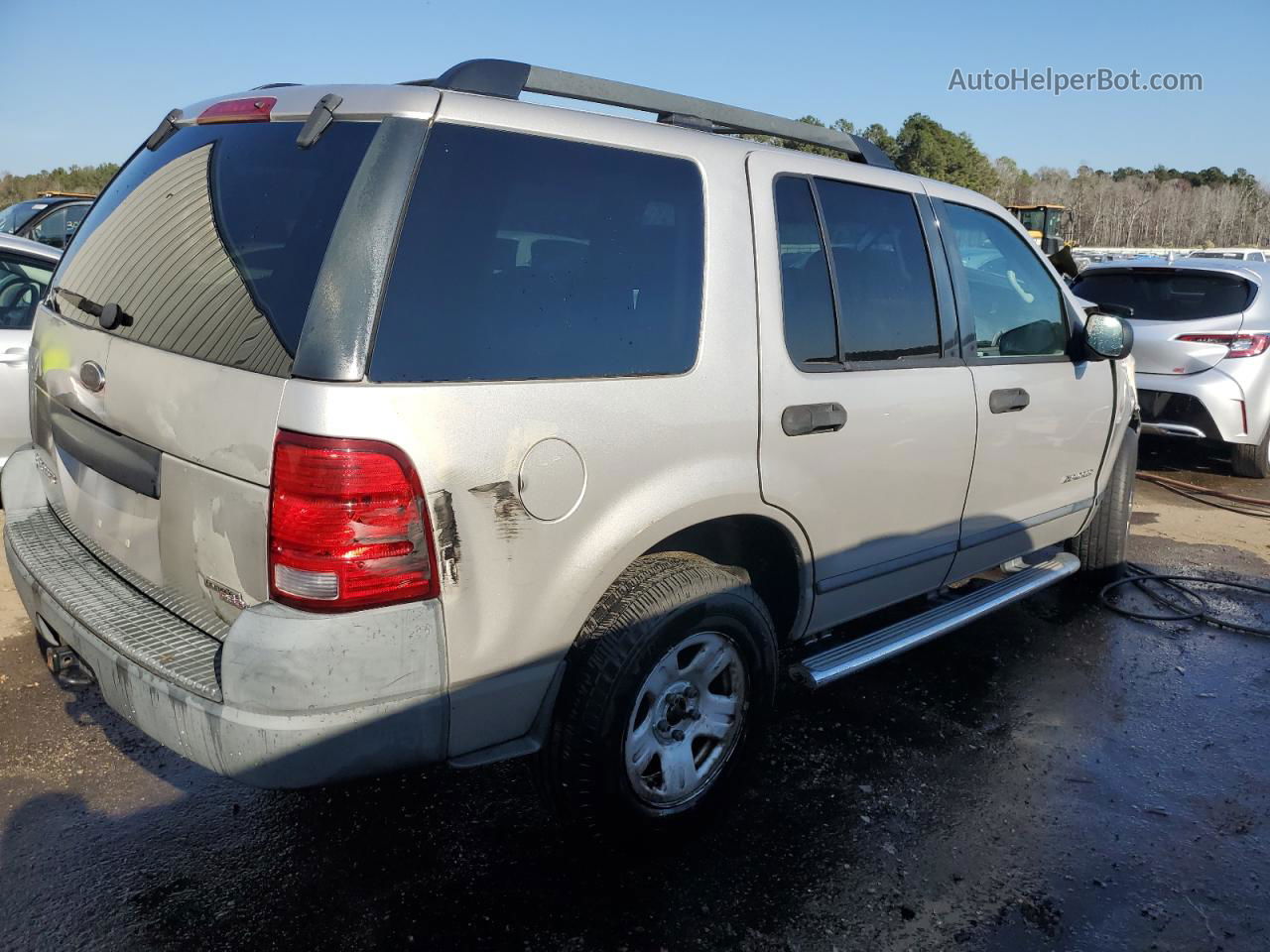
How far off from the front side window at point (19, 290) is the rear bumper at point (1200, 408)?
24.1 ft

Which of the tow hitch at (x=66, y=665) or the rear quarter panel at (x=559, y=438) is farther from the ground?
the rear quarter panel at (x=559, y=438)

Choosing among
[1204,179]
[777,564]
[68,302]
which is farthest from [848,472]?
[1204,179]

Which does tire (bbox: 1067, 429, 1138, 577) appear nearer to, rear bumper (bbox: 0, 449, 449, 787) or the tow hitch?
rear bumper (bbox: 0, 449, 449, 787)

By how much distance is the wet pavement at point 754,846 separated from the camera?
2.41 m

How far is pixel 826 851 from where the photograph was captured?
2.76 metres

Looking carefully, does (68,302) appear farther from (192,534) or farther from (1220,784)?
(1220,784)

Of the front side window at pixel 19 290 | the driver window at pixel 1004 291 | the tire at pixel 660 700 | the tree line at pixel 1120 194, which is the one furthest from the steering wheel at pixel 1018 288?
the tree line at pixel 1120 194

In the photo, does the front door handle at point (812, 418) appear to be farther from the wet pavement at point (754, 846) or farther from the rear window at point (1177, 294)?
the rear window at point (1177, 294)

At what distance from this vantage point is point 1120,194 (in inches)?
2400

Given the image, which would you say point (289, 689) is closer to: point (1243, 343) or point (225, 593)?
point (225, 593)

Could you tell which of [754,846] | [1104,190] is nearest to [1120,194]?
[1104,190]

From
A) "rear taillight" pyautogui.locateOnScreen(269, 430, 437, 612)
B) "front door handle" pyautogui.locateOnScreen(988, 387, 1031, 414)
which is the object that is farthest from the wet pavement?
"front door handle" pyautogui.locateOnScreen(988, 387, 1031, 414)

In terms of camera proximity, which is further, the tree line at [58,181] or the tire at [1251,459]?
the tree line at [58,181]

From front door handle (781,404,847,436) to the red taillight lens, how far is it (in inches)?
63.3
